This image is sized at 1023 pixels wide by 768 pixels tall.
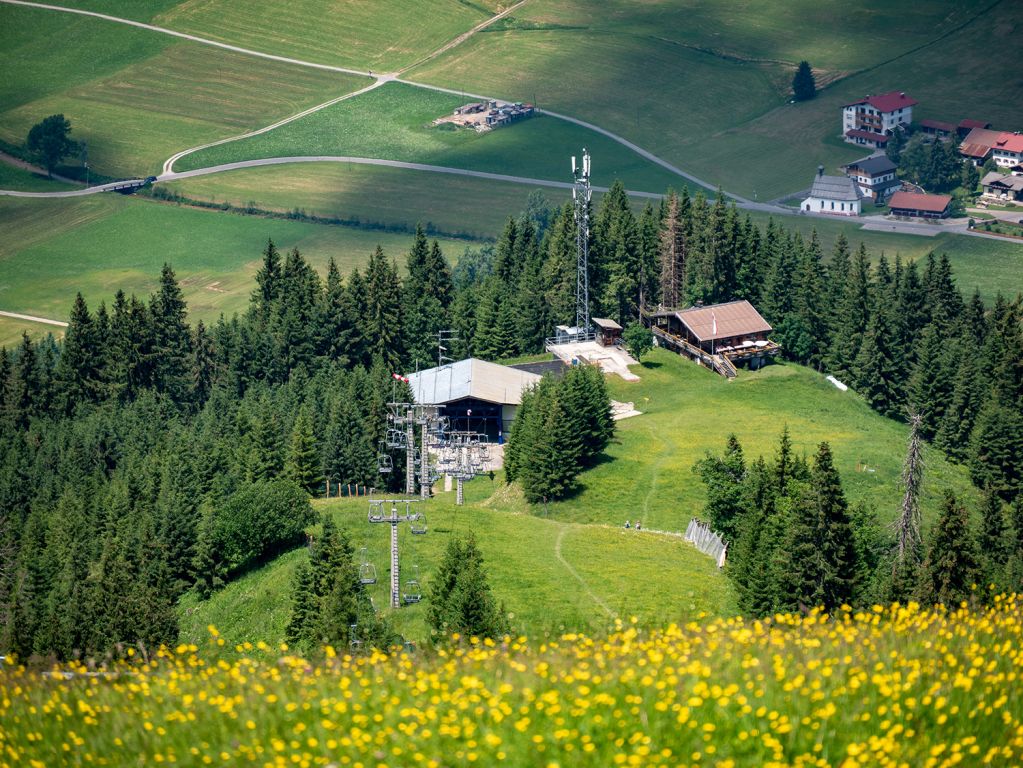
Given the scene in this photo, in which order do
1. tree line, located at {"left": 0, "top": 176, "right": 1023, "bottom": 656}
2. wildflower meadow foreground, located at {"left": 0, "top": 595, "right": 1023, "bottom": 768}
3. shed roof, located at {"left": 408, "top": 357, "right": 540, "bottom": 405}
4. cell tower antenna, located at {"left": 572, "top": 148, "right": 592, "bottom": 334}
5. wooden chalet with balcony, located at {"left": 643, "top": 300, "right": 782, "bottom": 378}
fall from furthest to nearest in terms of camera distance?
cell tower antenna, located at {"left": 572, "top": 148, "right": 592, "bottom": 334}, wooden chalet with balcony, located at {"left": 643, "top": 300, "right": 782, "bottom": 378}, shed roof, located at {"left": 408, "top": 357, "right": 540, "bottom": 405}, tree line, located at {"left": 0, "top": 176, "right": 1023, "bottom": 656}, wildflower meadow foreground, located at {"left": 0, "top": 595, "right": 1023, "bottom": 768}

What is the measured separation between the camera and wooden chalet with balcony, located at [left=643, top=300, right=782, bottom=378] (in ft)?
443

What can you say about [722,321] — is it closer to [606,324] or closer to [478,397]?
[606,324]

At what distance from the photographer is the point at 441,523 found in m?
84.8

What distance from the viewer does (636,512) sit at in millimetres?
98750

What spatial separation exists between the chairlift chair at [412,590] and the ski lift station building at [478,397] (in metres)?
42.5

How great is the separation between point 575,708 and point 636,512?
7291 centimetres

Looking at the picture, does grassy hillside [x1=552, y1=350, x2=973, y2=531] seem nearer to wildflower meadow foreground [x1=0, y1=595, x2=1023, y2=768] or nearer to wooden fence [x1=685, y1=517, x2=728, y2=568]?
wooden fence [x1=685, y1=517, x2=728, y2=568]

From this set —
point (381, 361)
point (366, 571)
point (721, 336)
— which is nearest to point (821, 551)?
point (366, 571)

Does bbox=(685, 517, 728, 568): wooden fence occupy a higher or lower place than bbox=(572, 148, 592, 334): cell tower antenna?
lower

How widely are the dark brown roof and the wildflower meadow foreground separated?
107179 mm

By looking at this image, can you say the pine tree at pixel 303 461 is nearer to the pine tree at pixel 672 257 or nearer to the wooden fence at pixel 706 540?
the wooden fence at pixel 706 540

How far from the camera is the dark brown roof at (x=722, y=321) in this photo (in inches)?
5325

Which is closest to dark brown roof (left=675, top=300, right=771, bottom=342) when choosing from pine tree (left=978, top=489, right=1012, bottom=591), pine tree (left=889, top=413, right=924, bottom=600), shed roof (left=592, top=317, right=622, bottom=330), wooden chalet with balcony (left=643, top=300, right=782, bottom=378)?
wooden chalet with balcony (left=643, top=300, right=782, bottom=378)

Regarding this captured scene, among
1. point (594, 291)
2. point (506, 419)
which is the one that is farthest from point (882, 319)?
point (506, 419)
